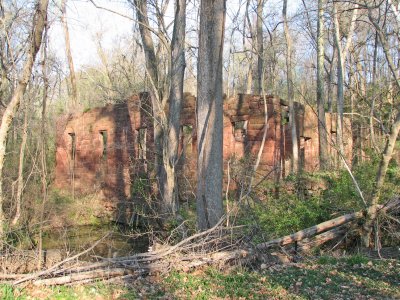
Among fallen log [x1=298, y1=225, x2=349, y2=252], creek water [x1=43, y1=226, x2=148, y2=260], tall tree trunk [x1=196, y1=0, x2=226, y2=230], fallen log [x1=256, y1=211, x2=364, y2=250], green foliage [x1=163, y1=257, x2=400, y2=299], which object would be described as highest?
tall tree trunk [x1=196, y1=0, x2=226, y2=230]

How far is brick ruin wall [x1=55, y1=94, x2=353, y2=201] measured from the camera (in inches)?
617

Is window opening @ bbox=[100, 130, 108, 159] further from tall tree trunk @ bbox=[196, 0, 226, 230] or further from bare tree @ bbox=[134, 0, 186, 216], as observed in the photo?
tall tree trunk @ bbox=[196, 0, 226, 230]

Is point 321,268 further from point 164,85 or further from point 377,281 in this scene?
point 164,85

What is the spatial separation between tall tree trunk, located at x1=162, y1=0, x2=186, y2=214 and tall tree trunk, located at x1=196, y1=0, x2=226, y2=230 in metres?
4.33

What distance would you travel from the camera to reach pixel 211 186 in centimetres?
856

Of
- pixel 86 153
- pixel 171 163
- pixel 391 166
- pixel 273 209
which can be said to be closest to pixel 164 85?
pixel 171 163

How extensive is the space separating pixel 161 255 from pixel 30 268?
7.02 ft

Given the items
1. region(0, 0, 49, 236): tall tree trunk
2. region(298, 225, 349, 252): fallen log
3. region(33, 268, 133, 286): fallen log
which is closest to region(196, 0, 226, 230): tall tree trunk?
region(298, 225, 349, 252): fallen log

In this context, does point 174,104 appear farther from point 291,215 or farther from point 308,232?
point 308,232

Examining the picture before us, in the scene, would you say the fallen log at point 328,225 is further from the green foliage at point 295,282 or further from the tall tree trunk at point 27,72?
the tall tree trunk at point 27,72

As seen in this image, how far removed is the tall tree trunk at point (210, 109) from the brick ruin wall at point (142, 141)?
13.4 feet

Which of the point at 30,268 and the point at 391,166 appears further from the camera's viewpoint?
the point at 391,166

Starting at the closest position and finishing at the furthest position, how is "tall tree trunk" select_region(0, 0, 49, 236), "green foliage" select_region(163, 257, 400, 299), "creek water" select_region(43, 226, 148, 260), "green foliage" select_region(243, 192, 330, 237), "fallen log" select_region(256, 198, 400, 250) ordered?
1. "green foliage" select_region(163, 257, 400, 299)
2. "fallen log" select_region(256, 198, 400, 250)
3. "tall tree trunk" select_region(0, 0, 49, 236)
4. "green foliage" select_region(243, 192, 330, 237)
5. "creek water" select_region(43, 226, 148, 260)

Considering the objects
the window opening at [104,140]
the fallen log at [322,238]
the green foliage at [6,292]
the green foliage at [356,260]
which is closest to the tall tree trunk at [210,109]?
the fallen log at [322,238]
